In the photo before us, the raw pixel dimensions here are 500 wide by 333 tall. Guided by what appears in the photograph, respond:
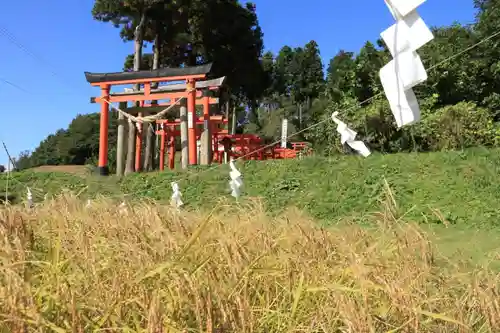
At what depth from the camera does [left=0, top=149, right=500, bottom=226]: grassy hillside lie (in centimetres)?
622

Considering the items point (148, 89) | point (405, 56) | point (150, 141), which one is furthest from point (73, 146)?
point (405, 56)

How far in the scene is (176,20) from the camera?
1441 cm

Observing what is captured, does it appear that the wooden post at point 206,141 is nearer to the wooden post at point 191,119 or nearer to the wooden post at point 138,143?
the wooden post at point 191,119

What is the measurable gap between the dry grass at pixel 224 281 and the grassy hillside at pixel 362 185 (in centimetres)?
367

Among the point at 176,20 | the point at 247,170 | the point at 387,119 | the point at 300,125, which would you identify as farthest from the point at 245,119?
the point at 247,170

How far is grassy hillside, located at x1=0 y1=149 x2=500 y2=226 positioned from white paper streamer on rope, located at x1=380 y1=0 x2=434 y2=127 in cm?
262

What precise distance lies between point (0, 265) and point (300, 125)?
80.4ft

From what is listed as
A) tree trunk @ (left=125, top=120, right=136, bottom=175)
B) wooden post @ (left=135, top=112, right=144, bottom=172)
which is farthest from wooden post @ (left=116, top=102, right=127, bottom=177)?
wooden post @ (left=135, top=112, right=144, bottom=172)

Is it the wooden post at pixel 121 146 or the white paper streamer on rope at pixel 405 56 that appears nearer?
the white paper streamer on rope at pixel 405 56

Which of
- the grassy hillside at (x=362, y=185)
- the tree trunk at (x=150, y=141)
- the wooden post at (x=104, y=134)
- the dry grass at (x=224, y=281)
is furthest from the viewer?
the tree trunk at (x=150, y=141)

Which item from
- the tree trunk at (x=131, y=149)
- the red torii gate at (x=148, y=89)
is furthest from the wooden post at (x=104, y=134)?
the tree trunk at (x=131, y=149)

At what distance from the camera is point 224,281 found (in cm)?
146

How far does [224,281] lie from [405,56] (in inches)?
78.7

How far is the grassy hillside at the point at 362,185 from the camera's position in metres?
6.22
